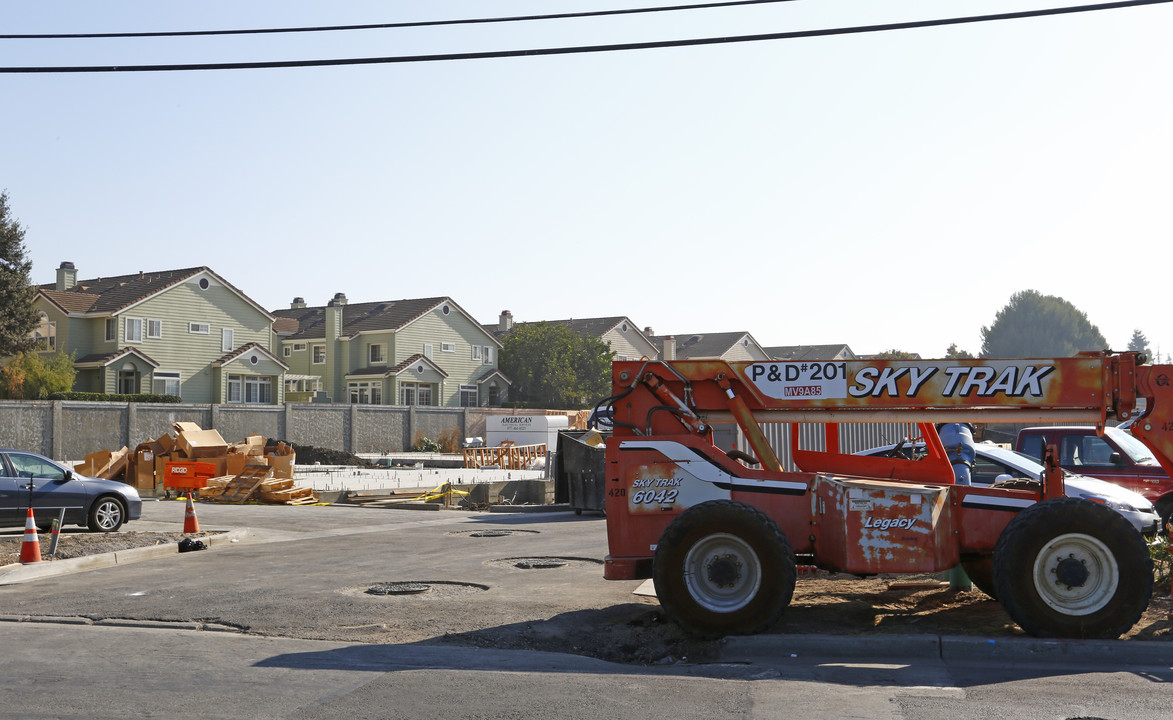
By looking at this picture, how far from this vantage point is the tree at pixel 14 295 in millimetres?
48906

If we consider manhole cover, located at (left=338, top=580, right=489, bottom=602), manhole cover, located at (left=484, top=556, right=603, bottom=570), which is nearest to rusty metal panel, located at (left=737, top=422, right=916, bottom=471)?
manhole cover, located at (left=484, top=556, right=603, bottom=570)

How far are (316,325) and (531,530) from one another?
55106 millimetres

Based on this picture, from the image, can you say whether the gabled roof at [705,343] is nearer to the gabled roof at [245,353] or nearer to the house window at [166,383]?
the gabled roof at [245,353]

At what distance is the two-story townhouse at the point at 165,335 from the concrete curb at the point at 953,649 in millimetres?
50409

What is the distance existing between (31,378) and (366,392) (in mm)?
21584

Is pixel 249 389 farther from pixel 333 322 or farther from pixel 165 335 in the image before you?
pixel 333 322

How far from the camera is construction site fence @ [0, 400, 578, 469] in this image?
34375 millimetres

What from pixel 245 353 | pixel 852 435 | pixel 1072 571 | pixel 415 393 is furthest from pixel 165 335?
pixel 1072 571

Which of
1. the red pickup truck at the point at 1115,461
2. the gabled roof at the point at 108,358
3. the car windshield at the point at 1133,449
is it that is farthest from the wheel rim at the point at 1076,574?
Answer: the gabled roof at the point at 108,358

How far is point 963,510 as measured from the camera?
876 cm

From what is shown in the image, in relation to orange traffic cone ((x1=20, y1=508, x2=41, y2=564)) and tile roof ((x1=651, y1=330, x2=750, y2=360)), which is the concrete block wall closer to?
orange traffic cone ((x1=20, y1=508, x2=41, y2=564))

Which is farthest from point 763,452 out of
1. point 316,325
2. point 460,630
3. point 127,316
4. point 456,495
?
point 316,325

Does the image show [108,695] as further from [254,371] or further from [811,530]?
[254,371]

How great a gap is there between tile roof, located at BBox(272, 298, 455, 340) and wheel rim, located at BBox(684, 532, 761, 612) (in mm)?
59496
